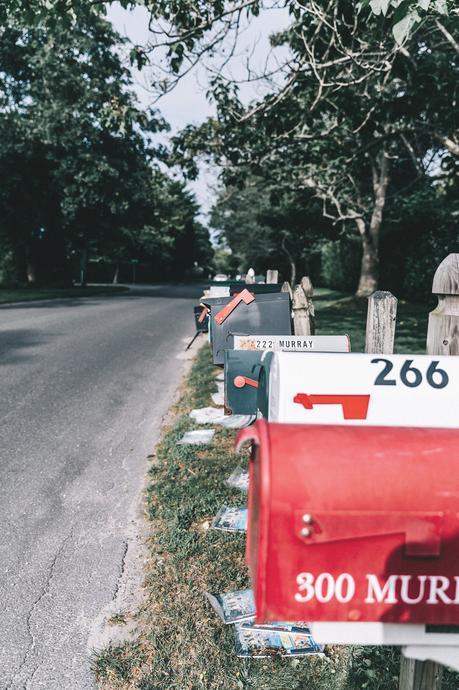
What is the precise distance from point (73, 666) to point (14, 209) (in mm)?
26710

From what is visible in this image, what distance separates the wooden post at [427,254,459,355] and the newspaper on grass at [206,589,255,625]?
1.36 m

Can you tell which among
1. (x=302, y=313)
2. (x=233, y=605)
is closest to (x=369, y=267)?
(x=302, y=313)

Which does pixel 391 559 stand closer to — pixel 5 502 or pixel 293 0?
pixel 5 502

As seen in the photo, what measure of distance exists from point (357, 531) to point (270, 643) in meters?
1.32

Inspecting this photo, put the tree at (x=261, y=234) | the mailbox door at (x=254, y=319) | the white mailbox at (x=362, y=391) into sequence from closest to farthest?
the white mailbox at (x=362, y=391), the mailbox door at (x=254, y=319), the tree at (x=261, y=234)

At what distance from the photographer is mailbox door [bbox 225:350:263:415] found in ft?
9.68

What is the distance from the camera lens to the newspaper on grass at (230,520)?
126 inches

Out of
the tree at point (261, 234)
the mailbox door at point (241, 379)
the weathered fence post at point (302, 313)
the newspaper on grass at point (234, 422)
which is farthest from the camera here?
the tree at point (261, 234)

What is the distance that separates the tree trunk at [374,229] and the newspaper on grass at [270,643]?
1746 centimetres

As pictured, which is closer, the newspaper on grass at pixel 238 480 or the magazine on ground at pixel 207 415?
the newspaper on grass at pixel 238 480

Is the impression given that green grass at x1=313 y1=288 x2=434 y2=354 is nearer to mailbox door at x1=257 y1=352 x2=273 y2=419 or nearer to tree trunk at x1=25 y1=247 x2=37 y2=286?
mailbox door at x1=257 y1=352 x2=273 y2=419

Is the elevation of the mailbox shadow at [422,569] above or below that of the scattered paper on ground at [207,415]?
above

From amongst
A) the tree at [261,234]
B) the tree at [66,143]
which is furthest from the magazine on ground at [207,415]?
the tree at [261,234]

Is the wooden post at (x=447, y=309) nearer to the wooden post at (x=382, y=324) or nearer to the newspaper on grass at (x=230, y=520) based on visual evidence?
the wooden post at (x=382, y=324)
